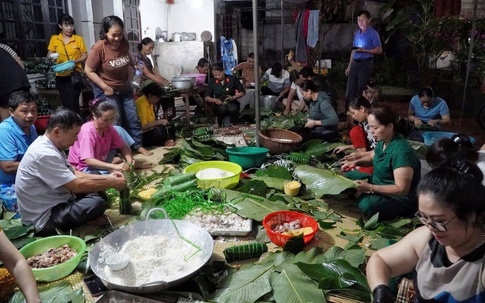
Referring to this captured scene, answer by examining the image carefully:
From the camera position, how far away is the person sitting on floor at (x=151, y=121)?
19.2 ft

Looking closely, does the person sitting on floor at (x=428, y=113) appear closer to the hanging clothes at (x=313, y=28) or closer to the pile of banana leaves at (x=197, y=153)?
the pile of banana leaves at (x=197, y=153)

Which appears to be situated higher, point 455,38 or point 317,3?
point 317,3

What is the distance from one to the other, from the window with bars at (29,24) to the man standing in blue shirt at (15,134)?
150 inches

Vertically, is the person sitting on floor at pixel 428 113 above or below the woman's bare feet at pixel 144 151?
above

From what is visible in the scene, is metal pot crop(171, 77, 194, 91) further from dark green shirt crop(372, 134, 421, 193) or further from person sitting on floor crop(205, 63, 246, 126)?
dark green shirt crop(372, 134, 421, 193)

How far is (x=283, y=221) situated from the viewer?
10.4ft

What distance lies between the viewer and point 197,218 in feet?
10.8

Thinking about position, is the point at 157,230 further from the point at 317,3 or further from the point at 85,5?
the point at 317,3

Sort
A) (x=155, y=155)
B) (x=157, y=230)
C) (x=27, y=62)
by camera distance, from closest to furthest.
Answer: (x=157, y=230)
(x=155, y=155)
(x=27, y=62)

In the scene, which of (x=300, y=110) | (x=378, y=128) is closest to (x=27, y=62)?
(x=300, y=110)

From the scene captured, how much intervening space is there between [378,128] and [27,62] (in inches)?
249

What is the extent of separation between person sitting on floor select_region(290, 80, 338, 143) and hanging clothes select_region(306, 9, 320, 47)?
16.1 ft

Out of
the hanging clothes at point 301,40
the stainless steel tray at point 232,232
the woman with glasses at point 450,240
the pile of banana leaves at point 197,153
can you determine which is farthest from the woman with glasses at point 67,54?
the hanging clothes at point 301,40

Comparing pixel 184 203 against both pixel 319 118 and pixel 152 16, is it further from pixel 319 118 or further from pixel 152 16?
pixel 152 16
